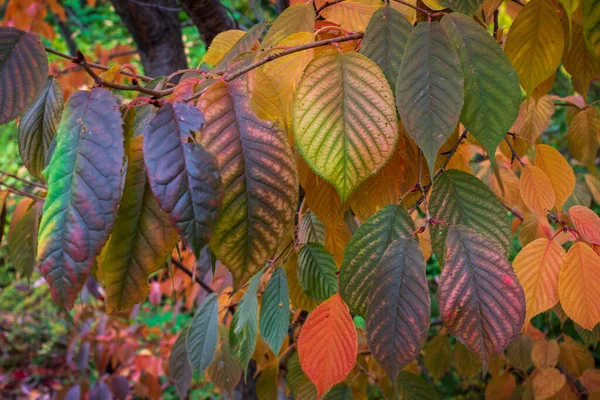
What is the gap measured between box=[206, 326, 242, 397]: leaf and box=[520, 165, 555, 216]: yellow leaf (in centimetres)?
74

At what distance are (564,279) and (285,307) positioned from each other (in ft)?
1.41

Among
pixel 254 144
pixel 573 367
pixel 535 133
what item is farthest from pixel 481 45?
pixel 573 367

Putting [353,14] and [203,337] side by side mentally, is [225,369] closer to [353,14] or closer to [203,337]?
[203,337]

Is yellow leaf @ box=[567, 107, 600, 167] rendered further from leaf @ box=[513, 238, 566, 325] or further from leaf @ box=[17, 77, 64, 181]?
leaf @ box=[17, 77, 64, 181]

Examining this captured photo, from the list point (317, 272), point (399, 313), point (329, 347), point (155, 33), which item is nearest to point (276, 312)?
point (317, 272)

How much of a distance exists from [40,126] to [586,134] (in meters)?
1.05

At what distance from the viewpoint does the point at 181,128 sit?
380 millimetres

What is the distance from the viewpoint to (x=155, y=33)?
1.70m

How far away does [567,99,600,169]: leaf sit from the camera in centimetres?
110

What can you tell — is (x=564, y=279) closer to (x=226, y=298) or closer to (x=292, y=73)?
(x=292, y=73)

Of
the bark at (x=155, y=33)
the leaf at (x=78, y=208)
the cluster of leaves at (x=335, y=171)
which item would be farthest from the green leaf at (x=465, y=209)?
the bark at (x=155, y=33)

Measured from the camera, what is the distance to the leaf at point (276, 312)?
87 cm

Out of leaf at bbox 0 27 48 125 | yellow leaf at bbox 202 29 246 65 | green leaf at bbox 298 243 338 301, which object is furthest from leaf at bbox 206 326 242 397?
leaf at bbox 0 27 48 125

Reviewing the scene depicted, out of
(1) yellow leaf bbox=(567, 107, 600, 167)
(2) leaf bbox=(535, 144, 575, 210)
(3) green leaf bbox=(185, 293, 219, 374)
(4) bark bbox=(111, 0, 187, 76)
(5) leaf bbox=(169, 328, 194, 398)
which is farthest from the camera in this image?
(4) bark bbox=(111, 0, 187, 76)
